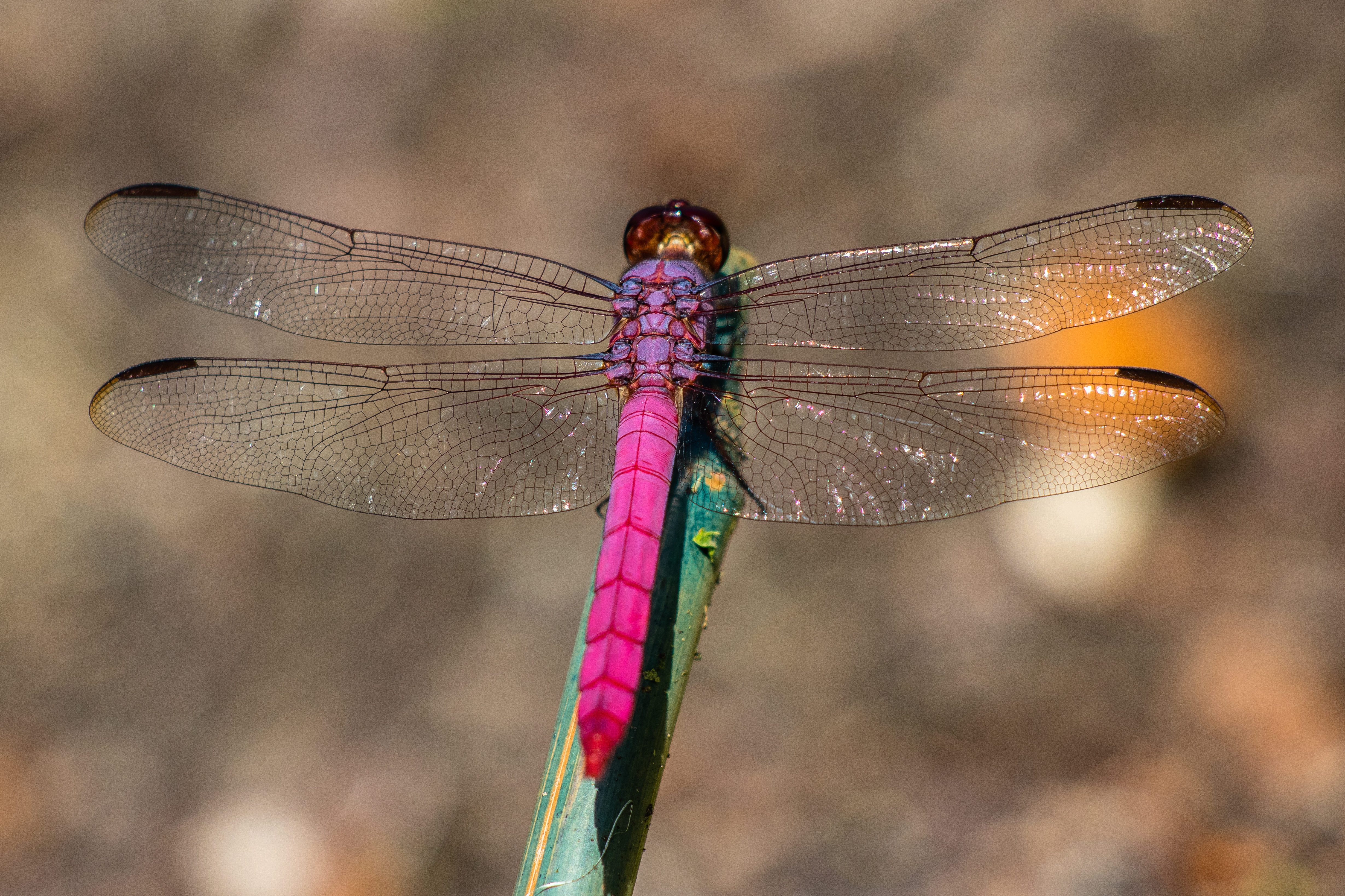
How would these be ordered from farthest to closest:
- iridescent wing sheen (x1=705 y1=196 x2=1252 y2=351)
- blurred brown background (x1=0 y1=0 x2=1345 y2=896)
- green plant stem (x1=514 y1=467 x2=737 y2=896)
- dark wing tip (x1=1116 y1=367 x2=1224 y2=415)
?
blurred brown background (x1=0 y1=0 x2=1345 y2=896) → iridescent wing sheen (x1=705 y1=196 x2=1252 y2=351) → dark wing tip (x1=1116 y1=367 x2=1224 y2=415) → green plant stem (x1=514 y1=467 x2=737 y2=896)

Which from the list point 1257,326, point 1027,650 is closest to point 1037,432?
point 1027,650

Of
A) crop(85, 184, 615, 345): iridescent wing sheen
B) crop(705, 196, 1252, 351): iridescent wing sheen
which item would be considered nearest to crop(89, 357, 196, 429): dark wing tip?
crop(85, 184, 615, 345): iridescent wing sheen

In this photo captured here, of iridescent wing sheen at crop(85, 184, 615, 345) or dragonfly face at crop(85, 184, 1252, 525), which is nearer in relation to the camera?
dragonfly face at crop(85, 184, 1252, 525)

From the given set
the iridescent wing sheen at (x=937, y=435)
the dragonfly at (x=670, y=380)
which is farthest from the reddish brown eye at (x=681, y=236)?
the iridescent wing sheen at (x=937, y=435)

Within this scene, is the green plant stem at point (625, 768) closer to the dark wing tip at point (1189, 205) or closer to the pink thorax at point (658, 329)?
the pink thorax at point (658, 329)

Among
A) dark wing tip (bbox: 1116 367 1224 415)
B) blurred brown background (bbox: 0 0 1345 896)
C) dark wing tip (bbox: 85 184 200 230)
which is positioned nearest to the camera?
dark wing tip (bbox: 1116 367 1224 415)

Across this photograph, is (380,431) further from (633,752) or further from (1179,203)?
(1179,203)

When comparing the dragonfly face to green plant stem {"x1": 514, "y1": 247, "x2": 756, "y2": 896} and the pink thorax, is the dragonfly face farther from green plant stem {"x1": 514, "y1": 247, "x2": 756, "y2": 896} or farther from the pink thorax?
green plant stem {"x1": 514, "y1": 247, "x2": 756, "y2": 896}
